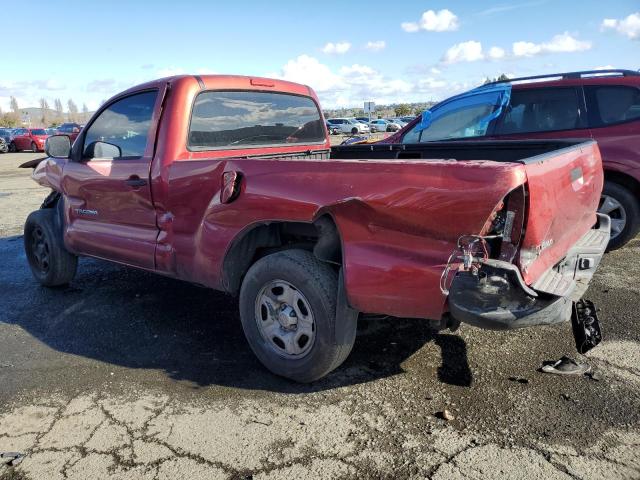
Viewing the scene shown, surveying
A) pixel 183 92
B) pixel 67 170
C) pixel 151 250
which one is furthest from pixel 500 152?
pixel 67 170

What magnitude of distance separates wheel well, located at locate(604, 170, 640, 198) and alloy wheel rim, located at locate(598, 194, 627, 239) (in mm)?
187

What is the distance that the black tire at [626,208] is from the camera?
5625 mm

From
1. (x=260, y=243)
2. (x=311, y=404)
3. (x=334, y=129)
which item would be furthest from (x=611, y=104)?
(x=334, y=129)

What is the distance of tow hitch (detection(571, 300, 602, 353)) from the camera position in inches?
116

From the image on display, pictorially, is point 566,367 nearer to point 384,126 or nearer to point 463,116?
point 463,116

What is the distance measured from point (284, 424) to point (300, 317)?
636 mm

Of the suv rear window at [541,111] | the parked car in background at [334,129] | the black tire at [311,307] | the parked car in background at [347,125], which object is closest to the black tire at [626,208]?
the suv rear window at [541,111]

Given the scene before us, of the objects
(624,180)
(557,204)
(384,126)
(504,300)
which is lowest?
(384,126)

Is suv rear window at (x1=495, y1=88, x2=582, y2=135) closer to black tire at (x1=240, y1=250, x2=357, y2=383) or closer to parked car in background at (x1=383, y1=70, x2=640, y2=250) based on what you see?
parked car in background at (x1=383, y1=70, x2=640, y2=250)

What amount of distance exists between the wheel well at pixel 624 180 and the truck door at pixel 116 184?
4.75 metres

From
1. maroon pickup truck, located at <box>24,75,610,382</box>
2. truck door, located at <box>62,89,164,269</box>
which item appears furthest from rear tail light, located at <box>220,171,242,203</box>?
truck door, located at <box>62,89,164,269</box>

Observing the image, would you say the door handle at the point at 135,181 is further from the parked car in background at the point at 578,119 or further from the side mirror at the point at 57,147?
the parked car in background at the point at 578,119

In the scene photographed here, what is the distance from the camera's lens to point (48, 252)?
5.21 m

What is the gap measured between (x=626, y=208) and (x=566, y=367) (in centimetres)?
316
